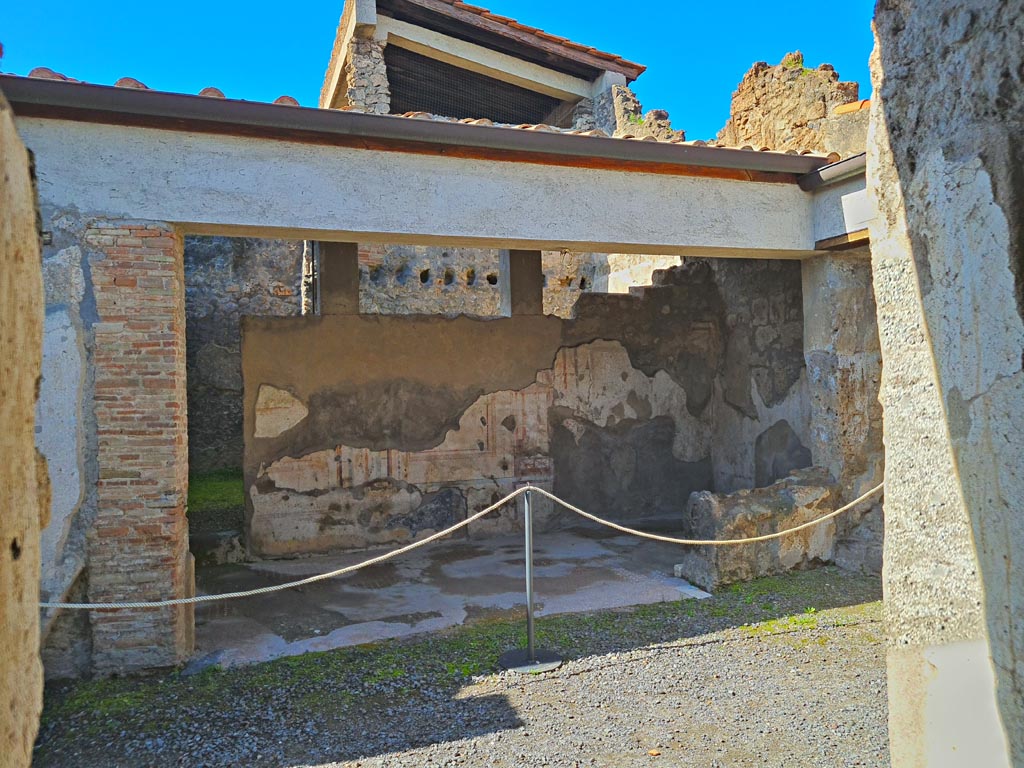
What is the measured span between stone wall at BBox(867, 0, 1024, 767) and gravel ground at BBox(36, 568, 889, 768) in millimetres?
1998

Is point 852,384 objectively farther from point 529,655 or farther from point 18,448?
point 18,448

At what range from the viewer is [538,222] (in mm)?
5105

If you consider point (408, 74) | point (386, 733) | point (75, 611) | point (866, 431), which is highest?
point (408, 74)

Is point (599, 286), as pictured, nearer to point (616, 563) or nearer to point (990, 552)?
point (616, 563)

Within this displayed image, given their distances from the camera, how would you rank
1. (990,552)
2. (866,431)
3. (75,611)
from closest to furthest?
(990,552) → (75,611) → (866,431)

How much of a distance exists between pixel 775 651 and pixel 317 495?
158 inches

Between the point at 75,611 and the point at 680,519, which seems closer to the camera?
the point at 75,611

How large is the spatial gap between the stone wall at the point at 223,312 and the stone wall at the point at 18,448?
335 inches

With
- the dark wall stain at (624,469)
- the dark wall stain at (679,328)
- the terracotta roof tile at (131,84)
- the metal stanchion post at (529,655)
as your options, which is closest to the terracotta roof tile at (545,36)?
the dark wall stain at (679,328)

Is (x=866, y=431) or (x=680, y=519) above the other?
(x=866, y=431)

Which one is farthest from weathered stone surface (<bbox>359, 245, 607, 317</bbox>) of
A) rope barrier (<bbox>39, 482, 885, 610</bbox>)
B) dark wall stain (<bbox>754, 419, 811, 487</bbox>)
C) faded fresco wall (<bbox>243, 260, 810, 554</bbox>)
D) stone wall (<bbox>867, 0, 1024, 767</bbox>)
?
stone wall (<bbox>867, 0, 1024, 767</bbox>)

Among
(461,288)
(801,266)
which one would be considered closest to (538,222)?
(801,266)

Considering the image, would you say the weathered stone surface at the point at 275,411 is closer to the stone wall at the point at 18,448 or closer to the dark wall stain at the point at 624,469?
the dark wall stain at the point at 624,469

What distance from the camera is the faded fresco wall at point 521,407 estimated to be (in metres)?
6.64
